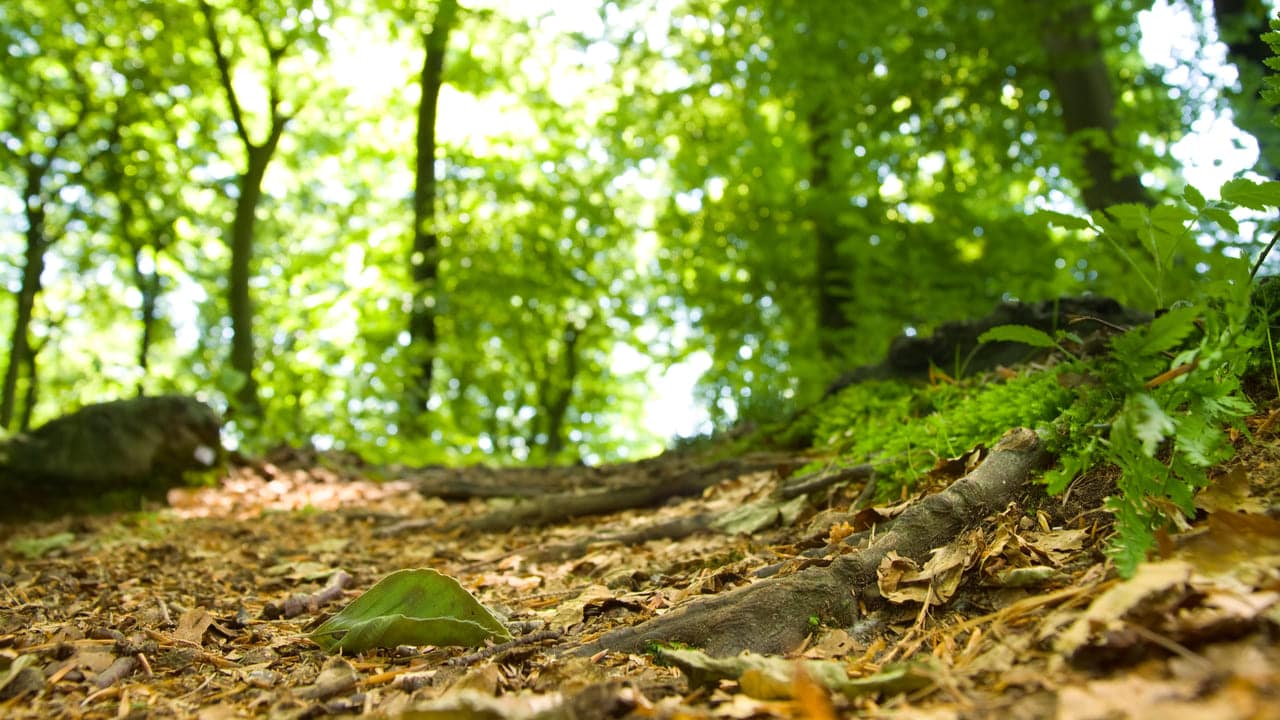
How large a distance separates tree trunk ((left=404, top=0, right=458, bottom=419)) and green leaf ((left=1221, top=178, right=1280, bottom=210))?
31.0 ft

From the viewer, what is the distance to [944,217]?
7703 mm

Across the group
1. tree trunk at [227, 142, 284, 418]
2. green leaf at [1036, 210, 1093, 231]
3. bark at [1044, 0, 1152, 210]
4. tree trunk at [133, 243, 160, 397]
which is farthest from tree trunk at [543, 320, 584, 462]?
green leaf at [1036, 210, 1093, 231]

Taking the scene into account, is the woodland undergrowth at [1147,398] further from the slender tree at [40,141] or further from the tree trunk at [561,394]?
the slender tree at [40,141]

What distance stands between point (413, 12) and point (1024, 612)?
964cm

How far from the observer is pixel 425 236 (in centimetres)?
1333

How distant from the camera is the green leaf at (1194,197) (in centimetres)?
194

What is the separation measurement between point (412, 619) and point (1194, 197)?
232 centimetres

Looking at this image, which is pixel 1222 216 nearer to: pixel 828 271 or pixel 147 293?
pixel 828 271

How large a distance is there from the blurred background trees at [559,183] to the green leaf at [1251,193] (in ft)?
2.75

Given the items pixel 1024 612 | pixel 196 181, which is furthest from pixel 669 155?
pixel 1024 612

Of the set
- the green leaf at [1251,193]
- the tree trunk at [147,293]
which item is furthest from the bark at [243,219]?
the green leaf at [1251,193]

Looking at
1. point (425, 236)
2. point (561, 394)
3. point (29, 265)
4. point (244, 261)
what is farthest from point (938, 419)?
point (29, 265)

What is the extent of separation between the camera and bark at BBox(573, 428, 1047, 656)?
2002 mm

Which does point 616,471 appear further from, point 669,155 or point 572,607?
point 669,155
